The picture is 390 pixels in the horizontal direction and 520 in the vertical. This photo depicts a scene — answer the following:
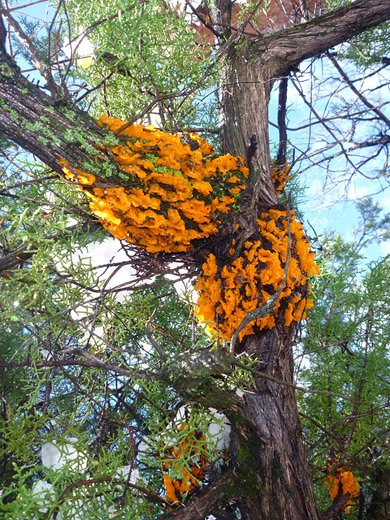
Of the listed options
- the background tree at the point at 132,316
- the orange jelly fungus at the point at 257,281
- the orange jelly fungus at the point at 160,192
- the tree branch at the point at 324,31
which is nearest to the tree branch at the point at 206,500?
the background tree at the point at 132,316

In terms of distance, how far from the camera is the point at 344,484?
1.31 metres

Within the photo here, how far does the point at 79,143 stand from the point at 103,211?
20cm

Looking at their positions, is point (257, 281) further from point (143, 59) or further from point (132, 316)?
point (143, 59)

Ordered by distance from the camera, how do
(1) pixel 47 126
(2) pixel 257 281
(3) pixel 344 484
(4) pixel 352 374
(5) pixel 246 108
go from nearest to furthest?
1. (1) pixel 47 126
2. (2) pixel 257 281
3. (3) pixel 344 484
4. (5) pixel 246 108
5. (4) pixel 352 374

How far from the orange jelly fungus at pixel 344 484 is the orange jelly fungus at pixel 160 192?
37.9 inches

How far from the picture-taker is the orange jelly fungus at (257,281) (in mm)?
1171

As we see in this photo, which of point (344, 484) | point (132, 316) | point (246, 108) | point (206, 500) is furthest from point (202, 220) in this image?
point (344, 484)

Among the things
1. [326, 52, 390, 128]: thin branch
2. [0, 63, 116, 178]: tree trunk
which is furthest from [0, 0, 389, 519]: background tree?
[326, 52, 390, 128]: thin branch

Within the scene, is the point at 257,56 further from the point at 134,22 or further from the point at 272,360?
A: the point at 272,360

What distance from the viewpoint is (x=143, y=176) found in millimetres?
1086

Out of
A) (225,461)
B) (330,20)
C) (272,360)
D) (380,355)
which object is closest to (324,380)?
(380,355)

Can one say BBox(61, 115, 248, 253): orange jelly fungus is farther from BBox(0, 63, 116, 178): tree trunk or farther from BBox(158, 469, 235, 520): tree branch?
BBox(158, 469, 235, 520): tree branch

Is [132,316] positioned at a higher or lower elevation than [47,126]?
lower

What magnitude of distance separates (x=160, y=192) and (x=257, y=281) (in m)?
0.41
